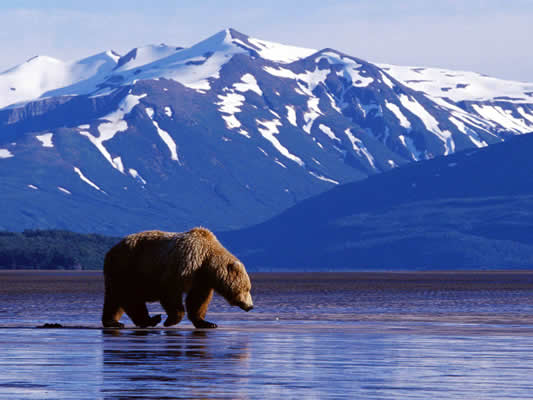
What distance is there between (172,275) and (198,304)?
1464 millimetres

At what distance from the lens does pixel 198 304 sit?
129 feet

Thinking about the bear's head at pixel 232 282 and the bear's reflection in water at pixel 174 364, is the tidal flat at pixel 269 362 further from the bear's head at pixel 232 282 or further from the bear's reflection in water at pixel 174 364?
the bear's head at pixel 232 282

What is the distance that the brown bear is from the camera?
3856 cm

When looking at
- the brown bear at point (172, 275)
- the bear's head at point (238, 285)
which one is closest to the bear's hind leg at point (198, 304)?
the brown bear at point (172, 275)

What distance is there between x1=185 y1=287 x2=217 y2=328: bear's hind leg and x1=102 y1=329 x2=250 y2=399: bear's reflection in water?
73.1 inches

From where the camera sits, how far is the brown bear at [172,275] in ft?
127

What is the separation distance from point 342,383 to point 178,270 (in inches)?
616

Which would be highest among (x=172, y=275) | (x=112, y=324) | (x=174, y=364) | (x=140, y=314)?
(x=172, y=275)

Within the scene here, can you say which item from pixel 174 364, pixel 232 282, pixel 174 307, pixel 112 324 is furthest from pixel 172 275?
pixel 174 364

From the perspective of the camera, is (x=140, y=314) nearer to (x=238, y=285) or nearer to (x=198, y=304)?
(x=198, y=304)

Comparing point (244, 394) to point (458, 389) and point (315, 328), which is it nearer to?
point (458, 389)

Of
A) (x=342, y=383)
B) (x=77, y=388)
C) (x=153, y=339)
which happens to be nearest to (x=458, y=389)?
(x=342, y=383)

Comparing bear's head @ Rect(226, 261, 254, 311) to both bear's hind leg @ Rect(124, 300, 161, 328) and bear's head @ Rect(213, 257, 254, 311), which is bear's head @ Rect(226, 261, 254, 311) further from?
bear's hind leg @ Rect(124, 300, 161, 328)

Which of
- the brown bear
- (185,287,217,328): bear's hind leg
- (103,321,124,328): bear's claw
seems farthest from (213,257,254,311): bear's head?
(103,321,124,328): bear's claw
